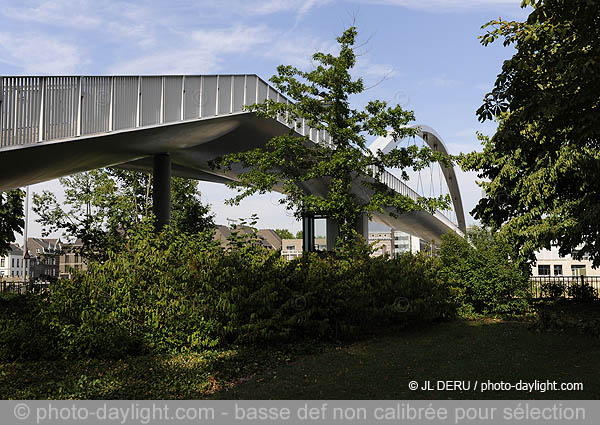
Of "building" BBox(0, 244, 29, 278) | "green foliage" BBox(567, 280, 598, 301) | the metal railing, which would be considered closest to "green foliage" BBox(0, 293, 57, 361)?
the metal railing

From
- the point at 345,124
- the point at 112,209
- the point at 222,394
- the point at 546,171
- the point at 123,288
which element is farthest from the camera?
the point at 112,209

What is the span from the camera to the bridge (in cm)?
1417

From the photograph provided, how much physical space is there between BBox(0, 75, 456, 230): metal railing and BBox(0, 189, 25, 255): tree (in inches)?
600

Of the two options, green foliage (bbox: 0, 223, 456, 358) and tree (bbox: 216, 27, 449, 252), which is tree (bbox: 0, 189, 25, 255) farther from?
green foliage (bbox: 0, 223, 456, 358)

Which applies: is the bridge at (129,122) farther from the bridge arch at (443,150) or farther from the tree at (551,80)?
the bridge arch at (443,150)

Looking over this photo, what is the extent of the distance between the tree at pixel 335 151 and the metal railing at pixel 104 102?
179cm

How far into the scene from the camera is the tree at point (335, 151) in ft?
62.0

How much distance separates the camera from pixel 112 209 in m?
36.9

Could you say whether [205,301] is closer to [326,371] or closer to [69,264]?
[326,371]

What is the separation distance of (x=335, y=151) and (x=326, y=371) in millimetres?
11920

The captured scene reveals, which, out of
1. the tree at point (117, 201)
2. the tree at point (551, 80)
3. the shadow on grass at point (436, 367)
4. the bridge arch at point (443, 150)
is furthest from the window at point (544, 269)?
the shadow on grass at point (436, 367)
